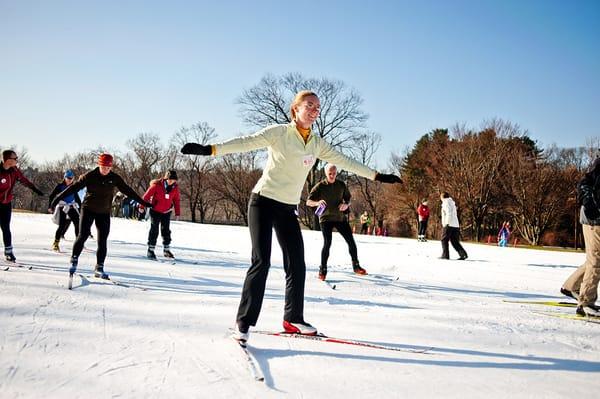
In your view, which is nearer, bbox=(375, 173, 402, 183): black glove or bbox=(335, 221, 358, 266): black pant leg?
bbox=(375, 173, 402, 183): black glove

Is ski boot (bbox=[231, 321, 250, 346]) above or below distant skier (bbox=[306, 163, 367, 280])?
below

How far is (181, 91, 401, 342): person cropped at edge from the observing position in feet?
10.5

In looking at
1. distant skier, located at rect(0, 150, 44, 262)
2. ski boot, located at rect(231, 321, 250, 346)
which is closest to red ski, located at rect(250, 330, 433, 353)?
ski boot, located at rect(231, 321, 250, 346)

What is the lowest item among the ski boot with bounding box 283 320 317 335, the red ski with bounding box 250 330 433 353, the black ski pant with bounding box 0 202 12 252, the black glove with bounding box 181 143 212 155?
the red ski with bounding box 250 330 433 353

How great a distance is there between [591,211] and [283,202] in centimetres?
375

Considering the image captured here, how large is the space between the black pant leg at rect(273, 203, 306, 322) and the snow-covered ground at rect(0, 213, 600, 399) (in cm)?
32

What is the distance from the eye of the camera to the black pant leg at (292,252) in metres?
3.38

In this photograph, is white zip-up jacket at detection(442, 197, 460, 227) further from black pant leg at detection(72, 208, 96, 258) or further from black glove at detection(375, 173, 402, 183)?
black pant leg at detection(72, 208, 96, 258)

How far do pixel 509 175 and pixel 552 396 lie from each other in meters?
40.3

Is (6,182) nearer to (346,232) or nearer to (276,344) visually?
(346,232)

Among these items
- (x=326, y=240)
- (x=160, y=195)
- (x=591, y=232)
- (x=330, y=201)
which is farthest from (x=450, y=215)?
(x=160, y=195)

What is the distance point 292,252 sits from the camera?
3.38 metres

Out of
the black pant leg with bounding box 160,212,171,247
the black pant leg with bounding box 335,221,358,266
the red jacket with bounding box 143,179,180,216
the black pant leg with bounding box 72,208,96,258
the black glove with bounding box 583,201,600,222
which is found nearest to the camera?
the black glove with bounding box 583,201,600,222

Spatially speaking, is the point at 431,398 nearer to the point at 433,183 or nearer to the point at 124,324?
the point at 124,324
